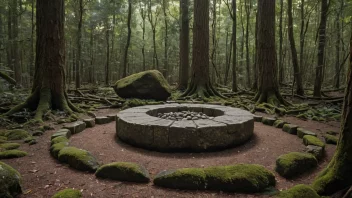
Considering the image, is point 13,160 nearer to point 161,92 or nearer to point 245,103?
point 161,92

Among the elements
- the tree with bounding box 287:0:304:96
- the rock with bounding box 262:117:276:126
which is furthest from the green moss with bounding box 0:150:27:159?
the tree with bounding box 287:0:304:96

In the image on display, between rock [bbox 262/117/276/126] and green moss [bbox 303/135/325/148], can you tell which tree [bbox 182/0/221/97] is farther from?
green moss [bbox 303/135/325/148]

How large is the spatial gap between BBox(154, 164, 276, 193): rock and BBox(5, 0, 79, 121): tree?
5.27 metres

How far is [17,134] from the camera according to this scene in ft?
16.8

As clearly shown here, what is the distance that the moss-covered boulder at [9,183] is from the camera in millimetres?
2535

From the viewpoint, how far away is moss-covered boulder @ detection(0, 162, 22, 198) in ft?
8.32

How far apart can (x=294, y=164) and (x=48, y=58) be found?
7150 mm

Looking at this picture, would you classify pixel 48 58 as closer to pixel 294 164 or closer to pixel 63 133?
pixel 63 133

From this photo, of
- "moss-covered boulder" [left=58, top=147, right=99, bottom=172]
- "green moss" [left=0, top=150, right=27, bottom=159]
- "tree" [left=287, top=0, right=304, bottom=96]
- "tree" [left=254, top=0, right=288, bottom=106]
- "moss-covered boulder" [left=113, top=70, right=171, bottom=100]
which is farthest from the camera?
"tree" [left=287, top=0, right=304, bottom=96]

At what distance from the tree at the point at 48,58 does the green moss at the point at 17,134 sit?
1.60 meters

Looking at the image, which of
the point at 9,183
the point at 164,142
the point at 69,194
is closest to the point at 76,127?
the point at 164,142

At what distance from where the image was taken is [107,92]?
12.8 metres

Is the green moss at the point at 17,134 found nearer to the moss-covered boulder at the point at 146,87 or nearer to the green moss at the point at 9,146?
the green moss at the point at 9,146

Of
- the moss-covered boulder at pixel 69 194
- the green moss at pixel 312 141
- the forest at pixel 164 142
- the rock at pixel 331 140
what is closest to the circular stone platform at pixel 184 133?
the forest at pixel 164 142
